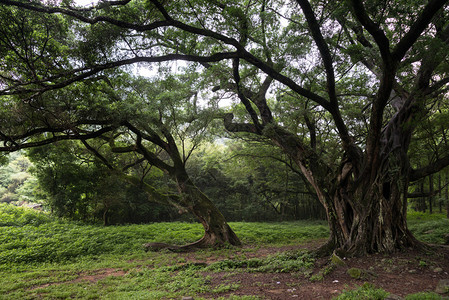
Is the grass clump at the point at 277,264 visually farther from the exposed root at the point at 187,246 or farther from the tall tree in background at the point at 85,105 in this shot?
the tall tree in background at the point at 85,105

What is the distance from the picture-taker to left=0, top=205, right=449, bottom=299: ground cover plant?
3936mm

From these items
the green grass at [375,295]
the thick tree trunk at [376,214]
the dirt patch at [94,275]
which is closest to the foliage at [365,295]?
the green grass at [375,295]

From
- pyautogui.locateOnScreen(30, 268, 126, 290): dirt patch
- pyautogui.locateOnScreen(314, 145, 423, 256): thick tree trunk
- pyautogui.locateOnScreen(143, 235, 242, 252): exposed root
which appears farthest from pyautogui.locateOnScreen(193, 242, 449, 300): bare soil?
pyautogui.locateOnScreen(143, 235, 242, 252): exposed root

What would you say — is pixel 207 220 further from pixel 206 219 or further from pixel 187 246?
pixel 187 246

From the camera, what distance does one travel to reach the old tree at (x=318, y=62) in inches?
177

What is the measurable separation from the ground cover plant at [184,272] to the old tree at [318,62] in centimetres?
103

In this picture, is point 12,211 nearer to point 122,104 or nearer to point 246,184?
point 122,104

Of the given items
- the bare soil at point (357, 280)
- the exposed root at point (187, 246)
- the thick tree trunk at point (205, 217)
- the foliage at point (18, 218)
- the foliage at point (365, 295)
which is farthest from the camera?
the foliage at point (18, 218)

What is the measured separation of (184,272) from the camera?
5.58 metres

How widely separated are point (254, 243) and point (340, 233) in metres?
4.25

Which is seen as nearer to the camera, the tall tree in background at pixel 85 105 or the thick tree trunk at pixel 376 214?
the tall tree in background at pixel 85 105

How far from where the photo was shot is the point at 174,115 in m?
8.16

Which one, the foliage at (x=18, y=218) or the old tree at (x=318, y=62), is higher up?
the old tree at (x=318, y=62)

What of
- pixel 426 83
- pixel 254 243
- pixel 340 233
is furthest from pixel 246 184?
pixel 426 83
